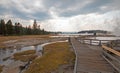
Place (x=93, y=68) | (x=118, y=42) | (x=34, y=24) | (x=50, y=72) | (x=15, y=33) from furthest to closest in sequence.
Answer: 1. (x=34, y=24)
2. (x=15, y=33)
3. (x=118, y=42)
4. (x=50, y=72)
5. (x=93, y=68)

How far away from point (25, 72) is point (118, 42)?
13.1 metres

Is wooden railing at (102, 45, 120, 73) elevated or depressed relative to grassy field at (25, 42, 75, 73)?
elevated

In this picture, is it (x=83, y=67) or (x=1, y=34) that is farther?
(x=1, y=34)

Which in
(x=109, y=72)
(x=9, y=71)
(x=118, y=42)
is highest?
(x=118, y=42)

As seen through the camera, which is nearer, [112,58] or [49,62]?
[112,58]

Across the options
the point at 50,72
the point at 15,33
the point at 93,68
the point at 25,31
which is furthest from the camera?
the point at 25,31

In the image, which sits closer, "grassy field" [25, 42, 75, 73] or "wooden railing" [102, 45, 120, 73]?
"wooden railing" [102, 45, 120, 73]

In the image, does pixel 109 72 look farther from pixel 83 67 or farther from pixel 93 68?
pixel 83 67

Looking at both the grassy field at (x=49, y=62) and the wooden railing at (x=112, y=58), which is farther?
the grassy field at (x=49, y=62)

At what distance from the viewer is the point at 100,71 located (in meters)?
8.70

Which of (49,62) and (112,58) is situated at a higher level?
(112,58)

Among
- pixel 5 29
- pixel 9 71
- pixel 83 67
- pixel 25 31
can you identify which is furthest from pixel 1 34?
pixel 83 67

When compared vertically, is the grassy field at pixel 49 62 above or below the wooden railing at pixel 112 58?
below

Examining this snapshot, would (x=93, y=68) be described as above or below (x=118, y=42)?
below
